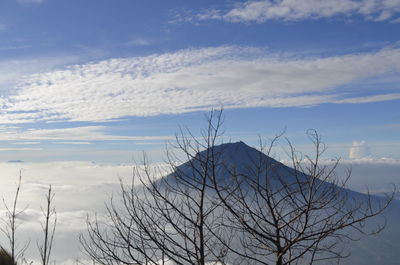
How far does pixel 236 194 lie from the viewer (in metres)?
8.16

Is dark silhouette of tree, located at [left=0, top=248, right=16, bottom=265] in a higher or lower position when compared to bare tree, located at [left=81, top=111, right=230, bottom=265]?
lower

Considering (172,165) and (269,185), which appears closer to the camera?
(269,185)

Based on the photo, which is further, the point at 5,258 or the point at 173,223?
the point at 5,258

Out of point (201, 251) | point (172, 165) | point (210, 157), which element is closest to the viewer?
point (201, 251)

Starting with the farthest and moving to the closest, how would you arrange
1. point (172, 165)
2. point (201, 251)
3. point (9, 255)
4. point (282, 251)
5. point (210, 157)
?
point (9, 255) < point (172, 165) < point (210, 157) < point (201, 251) < point (282, 251)

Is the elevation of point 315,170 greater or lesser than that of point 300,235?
greater

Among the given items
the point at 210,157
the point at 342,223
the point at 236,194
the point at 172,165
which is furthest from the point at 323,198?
the point at 172,165

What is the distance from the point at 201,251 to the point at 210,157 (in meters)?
2.01

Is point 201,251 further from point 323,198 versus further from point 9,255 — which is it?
point 9,255

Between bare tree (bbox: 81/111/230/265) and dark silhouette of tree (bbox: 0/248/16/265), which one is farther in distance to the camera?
dark silhouette of tree (bbox: 0/248/16/265)

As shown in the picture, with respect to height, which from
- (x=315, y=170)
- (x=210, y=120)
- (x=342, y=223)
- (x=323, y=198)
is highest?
(x=210, y=120)

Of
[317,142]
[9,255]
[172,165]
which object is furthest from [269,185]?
[9,255]

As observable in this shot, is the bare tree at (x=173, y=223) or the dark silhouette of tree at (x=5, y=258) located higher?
the bare tree at (x=173, y=223)

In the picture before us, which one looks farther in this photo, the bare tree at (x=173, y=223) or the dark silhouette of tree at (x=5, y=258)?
the dark silhouette of tree at (x=5, y=258)
